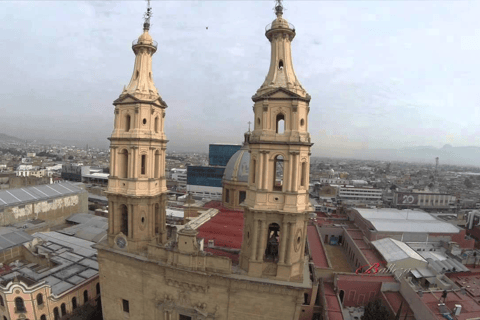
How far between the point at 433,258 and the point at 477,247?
20.6 meters

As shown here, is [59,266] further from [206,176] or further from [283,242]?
[206,176]

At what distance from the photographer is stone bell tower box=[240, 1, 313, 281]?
15.2 metres

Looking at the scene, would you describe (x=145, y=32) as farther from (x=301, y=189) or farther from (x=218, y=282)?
(x=218, y=282)

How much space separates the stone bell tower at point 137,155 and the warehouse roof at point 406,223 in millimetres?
37037

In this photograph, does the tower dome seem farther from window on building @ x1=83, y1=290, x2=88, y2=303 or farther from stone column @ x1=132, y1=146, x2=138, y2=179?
window on building @ x1=83, y1=290, x2=88, y2=303

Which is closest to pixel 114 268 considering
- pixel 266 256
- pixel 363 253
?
pixel 266 256

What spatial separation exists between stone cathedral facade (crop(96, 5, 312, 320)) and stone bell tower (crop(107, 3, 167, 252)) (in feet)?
0.22

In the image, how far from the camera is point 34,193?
153 feet

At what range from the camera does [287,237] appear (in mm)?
15383

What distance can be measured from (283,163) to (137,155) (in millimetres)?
9772

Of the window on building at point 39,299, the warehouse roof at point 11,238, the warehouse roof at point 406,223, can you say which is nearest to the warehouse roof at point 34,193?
the warehouse roof at point 11,238

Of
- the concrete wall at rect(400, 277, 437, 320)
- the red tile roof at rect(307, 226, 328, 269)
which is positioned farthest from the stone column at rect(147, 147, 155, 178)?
the concrete wall at rect(400, 277, 437, 320)

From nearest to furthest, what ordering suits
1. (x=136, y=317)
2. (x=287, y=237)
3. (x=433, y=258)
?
(x=287, y=237)
(x=136, y=317)
(x=433, y=258)

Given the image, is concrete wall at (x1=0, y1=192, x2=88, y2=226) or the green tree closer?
the green tree
